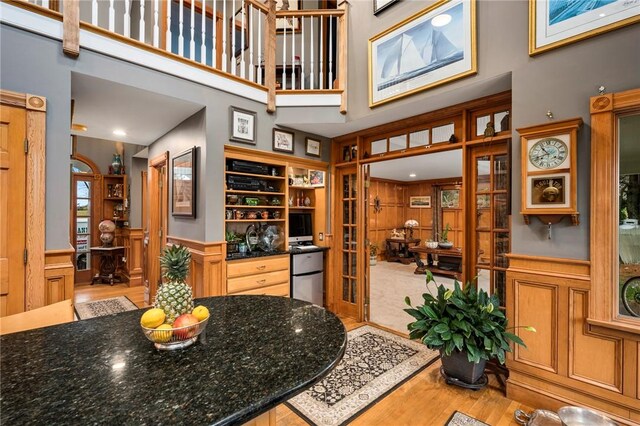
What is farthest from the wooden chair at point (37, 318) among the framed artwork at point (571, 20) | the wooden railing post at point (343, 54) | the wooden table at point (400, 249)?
the wooden table at point (400, 249)

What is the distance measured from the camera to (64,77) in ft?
7.00

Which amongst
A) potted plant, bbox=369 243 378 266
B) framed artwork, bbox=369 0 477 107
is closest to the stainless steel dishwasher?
framed artwork, bbox=369 0 477 107

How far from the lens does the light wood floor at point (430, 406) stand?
76.2 inches

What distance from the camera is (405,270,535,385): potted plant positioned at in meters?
2.13

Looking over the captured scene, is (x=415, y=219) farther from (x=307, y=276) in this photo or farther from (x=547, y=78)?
(x=547, y=78)

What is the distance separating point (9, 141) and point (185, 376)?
223 cm

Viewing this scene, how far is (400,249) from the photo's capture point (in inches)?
347

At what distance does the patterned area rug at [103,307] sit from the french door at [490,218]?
4.67 meters

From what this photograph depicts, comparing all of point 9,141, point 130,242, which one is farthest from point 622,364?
point 130,242

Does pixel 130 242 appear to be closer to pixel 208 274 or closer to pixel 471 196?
pixel 208 274

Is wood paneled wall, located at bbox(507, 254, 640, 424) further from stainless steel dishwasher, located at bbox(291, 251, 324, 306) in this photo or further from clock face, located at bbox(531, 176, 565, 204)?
stainless steel dishwasher, located at bbox(291, 251, 324, 306)

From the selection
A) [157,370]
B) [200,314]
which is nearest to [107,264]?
[200,314]

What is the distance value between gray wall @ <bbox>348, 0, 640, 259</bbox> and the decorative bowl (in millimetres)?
2286

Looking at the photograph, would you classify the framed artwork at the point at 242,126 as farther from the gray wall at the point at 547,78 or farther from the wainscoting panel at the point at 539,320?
the wainscoting panel at the point at 539,320
